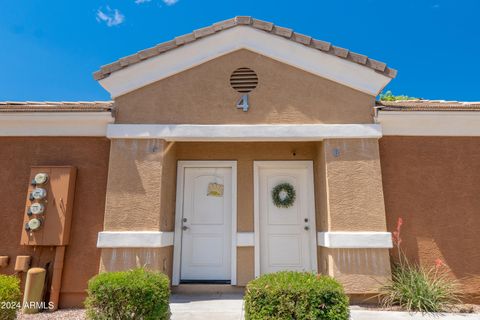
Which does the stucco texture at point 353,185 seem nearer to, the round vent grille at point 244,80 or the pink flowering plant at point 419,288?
the pink flowering plant at point 419,288

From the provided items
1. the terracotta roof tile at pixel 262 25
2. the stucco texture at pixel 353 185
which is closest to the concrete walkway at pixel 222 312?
the stucco texture at pixel 353 185

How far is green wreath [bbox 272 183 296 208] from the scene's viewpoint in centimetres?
716

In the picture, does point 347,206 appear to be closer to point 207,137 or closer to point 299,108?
point 299,108

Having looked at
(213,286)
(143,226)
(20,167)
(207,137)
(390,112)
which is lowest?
(213,286)

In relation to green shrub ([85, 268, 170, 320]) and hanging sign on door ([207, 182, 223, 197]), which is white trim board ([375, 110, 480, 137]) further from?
green shrub ([85, 268, 170, 320])

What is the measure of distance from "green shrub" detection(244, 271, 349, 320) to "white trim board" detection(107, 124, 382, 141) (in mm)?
3211

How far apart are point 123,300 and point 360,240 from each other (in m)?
4.16

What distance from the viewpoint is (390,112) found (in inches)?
246

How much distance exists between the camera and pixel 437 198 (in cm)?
624

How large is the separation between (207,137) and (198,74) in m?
1.41

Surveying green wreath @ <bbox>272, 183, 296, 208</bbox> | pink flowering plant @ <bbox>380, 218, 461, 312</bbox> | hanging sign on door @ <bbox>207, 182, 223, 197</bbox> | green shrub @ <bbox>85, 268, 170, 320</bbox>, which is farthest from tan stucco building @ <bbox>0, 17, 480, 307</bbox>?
green shrub @ <bbox>85, 268, 170, 320</bbox>

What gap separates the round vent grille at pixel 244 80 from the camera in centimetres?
655

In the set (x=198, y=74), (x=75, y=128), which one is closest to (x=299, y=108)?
(x=198, y=74)

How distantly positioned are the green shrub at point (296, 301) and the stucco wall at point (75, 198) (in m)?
3.89
